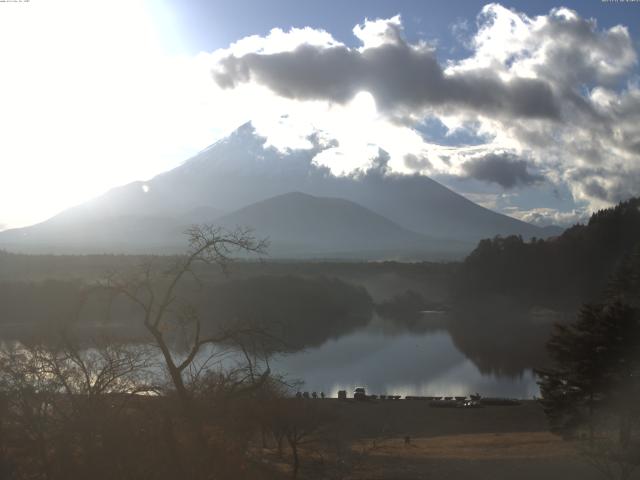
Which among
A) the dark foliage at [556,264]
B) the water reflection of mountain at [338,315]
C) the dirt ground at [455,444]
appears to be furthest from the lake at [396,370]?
the dark foliage at [556,264]

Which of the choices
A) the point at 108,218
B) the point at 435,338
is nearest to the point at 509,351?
the point at 435,338

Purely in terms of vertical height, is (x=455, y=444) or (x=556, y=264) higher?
(x=556, y=264)

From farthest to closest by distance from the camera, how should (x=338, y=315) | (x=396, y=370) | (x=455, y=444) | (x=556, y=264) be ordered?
1. (x=556, y=264)
2. (x=338, y=315)
3. (x=396, y=370)
4. (x=455, y=444)

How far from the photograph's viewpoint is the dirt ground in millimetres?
11016

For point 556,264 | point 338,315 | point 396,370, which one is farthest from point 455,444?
point 556,264

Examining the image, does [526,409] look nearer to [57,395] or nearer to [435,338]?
Answer: [57,395]

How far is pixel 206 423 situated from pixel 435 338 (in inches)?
1556

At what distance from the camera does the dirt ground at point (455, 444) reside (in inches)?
434

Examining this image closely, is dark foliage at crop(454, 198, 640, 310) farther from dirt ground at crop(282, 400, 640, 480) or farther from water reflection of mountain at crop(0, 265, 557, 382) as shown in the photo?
dirt ground at crop(282, 400, 640, 480)

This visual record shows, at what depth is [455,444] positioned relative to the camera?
15711 mm

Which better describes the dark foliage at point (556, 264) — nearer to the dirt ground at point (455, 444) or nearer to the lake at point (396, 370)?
the lake at point (396, 370)

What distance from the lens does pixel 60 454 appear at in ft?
14.4

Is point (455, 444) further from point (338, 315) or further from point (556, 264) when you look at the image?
point (556, 264)

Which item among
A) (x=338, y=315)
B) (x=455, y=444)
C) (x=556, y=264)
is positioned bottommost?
(x=455, y=444)
